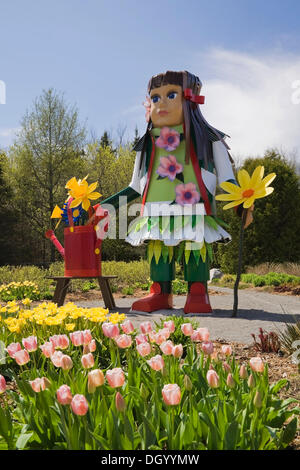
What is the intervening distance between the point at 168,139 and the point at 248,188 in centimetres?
112

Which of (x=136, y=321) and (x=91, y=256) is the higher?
(x=91, y=256)

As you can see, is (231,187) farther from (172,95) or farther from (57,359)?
(57,359)

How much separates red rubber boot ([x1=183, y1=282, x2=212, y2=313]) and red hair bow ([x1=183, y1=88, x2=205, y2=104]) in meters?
2.16

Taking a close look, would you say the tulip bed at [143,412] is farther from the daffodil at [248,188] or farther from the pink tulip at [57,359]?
the daffodil at [248,188]

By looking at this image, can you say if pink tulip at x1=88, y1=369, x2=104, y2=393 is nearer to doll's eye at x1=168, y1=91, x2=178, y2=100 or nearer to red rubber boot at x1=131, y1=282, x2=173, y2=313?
red rubber boot at x1=131, y1=282, x2=173, y2=313

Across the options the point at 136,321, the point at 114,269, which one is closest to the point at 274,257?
the point at 114,269

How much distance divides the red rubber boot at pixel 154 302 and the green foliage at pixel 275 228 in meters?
7.38

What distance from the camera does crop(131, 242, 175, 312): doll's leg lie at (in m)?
5.11

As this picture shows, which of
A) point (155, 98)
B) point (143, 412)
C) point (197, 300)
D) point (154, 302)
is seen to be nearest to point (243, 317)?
point (197, 300)

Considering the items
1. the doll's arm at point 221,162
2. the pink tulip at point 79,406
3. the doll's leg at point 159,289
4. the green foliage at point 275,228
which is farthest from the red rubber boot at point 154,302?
the green foliage at point 275,228

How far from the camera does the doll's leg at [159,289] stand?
5.11m

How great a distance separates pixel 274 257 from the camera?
1231 cm
